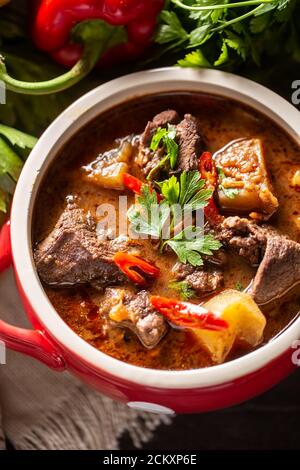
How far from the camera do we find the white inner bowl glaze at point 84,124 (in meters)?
2.07

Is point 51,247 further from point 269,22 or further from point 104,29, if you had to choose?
point 269,22

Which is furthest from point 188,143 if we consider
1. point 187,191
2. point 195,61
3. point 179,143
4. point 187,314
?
point 187,314

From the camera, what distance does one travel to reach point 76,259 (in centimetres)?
224

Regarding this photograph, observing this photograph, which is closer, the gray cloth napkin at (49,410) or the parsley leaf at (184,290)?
the parsley leaf at (184,290)

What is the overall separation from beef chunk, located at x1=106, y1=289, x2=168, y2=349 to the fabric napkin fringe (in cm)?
70

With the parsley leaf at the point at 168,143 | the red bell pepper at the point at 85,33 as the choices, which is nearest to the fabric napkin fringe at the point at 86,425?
the parsley leaf at the point at 168,143

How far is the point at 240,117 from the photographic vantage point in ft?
7.94

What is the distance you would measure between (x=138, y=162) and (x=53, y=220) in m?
0.33

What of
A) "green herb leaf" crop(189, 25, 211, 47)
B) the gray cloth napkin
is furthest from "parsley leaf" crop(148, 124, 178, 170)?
the gray cloth napkin

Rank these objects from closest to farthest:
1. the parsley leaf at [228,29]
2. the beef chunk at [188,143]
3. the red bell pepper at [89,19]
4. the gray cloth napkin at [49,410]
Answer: the beef chunk at [188,143] < the parsley leaf at [228,29] < the red bell pepper at [89,19] < the gray cloth napkin at [49,410]

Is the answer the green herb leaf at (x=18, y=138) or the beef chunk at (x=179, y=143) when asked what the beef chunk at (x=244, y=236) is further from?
the green herb leaf at (x=18, y=138)

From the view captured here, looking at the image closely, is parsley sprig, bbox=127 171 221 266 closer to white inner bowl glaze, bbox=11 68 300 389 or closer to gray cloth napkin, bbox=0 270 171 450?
white inner bowl glaze, bbox=11 68 300 389

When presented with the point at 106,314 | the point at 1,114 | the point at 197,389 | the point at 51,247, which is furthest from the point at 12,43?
the point at 197,389

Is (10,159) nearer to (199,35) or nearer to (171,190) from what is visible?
(171,190)
